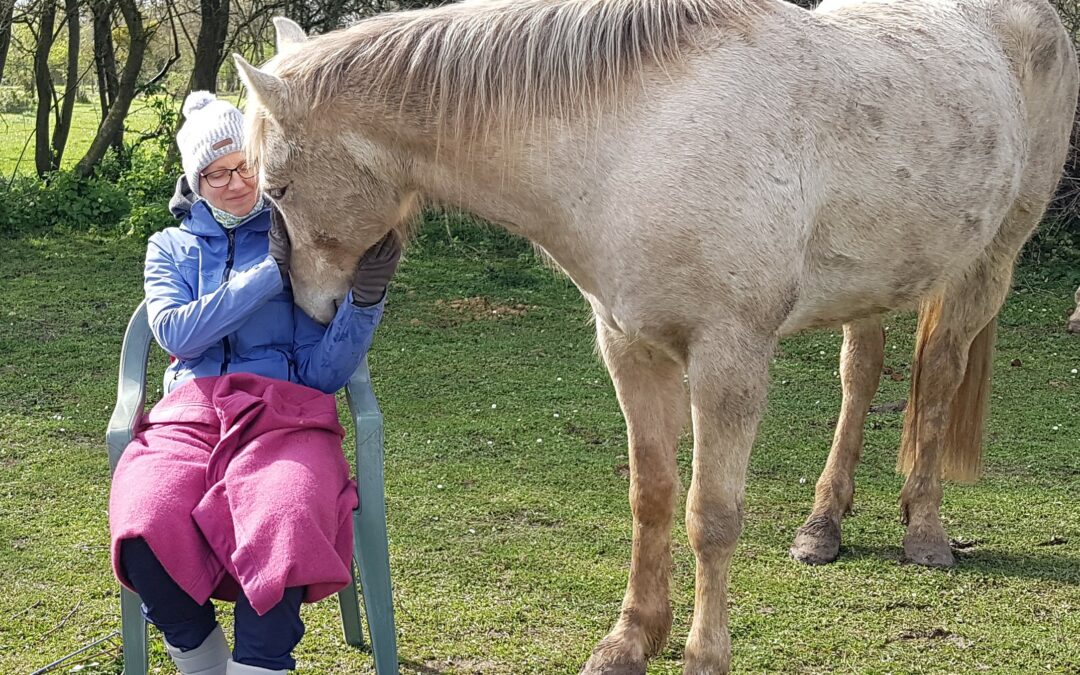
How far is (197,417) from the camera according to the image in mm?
2500

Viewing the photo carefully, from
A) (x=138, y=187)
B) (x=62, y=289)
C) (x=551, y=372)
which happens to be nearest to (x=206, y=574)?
(x=551, y=372)

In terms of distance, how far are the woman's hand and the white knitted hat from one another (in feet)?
1.36

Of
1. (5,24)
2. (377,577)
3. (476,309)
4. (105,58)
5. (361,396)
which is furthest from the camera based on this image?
(105,58)

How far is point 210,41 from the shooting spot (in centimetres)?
891

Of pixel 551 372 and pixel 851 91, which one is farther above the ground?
pixel 851 91

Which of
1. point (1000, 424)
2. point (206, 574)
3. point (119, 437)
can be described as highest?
point (119, 437)

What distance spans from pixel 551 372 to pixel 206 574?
11.1ft

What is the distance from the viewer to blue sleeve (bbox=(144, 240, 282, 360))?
2470 millimetres

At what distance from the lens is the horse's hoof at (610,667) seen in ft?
9.30

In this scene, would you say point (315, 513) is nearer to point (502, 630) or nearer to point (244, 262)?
point (244, 262)

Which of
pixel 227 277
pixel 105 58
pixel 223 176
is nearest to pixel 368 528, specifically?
pixel 227 277

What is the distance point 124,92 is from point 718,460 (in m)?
7.93

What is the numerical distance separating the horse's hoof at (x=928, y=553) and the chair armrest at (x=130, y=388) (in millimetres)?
2473

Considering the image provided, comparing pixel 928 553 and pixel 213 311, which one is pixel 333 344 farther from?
pixel 928 553
